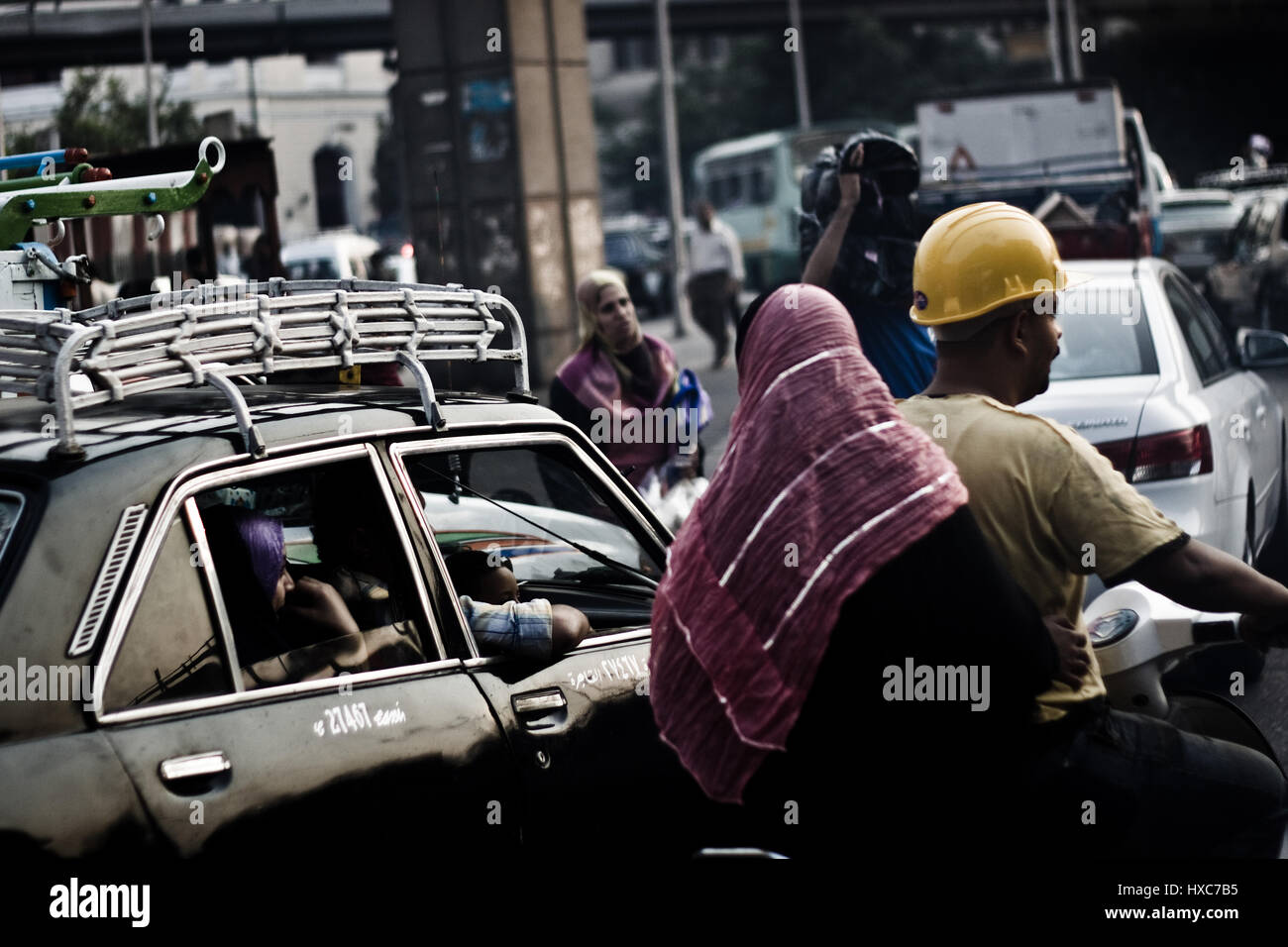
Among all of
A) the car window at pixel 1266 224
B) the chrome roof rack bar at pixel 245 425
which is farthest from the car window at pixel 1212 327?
the car window at pixel 1266 224

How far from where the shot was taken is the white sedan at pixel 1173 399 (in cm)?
639

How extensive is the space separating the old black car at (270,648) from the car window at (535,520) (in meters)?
0.02

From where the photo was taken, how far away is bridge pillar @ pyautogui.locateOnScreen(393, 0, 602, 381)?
723 inches

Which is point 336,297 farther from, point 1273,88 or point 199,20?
point 1273,88

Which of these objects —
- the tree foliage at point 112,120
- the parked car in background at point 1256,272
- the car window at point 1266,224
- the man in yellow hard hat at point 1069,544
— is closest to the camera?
the man in yellow hard hat at point 1069,544

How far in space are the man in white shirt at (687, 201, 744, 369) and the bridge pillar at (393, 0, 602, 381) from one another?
3.23 meters

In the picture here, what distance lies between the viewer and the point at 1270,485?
766 centimetres

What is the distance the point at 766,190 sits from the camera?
38.0 m

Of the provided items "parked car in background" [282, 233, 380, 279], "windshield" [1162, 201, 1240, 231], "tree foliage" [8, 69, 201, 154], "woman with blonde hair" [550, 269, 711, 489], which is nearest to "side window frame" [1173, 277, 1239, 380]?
"woman with blonde hair" [550, 269, 711, 489]

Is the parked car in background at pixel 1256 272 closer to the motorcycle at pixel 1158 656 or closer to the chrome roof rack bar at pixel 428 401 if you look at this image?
the motorcycle at pixel 1158 656

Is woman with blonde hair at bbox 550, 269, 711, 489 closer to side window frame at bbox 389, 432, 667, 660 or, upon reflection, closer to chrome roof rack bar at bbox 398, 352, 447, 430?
side window frame at bbox 389, 432, 667, 660

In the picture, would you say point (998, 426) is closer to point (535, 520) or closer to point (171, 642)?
point (171, 642)

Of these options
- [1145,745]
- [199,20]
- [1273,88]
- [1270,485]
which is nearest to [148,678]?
[1145,745]
